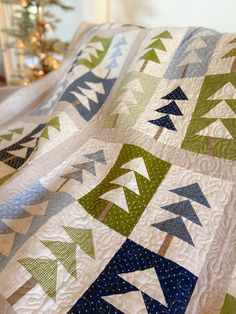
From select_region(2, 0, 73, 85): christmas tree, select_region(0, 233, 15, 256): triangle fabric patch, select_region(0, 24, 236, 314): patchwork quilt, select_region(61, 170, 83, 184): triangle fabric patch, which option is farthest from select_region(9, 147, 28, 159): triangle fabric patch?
select_region(2, 0, 73, 85): christmas tree

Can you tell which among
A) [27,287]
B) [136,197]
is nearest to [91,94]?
[136,197]

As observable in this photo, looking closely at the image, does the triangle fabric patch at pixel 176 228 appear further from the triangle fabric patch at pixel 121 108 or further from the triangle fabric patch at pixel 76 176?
the triangle fabric patch at pixel 121 108

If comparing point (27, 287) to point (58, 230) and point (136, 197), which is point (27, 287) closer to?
point (58, 230)

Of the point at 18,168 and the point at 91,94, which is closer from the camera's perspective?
the point at 18,168

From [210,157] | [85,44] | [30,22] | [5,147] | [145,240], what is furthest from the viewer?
[30,22]

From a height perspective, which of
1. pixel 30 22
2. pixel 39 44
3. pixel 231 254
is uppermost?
pixel 30 22

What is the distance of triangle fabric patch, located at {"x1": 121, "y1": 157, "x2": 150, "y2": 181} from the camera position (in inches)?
31.9

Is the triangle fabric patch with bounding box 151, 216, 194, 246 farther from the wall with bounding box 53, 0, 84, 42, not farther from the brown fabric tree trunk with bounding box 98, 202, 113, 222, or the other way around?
the wall with bounding box 53, 0, 84, 42

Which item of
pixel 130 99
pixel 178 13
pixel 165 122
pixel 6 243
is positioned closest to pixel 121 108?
pixel 130 99

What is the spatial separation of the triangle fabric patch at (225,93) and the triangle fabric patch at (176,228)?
0.44 meters

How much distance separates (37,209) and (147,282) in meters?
0.36

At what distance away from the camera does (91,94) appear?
3.68 feet

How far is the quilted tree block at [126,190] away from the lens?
2.39 feet

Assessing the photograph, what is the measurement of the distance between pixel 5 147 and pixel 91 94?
395 mm
